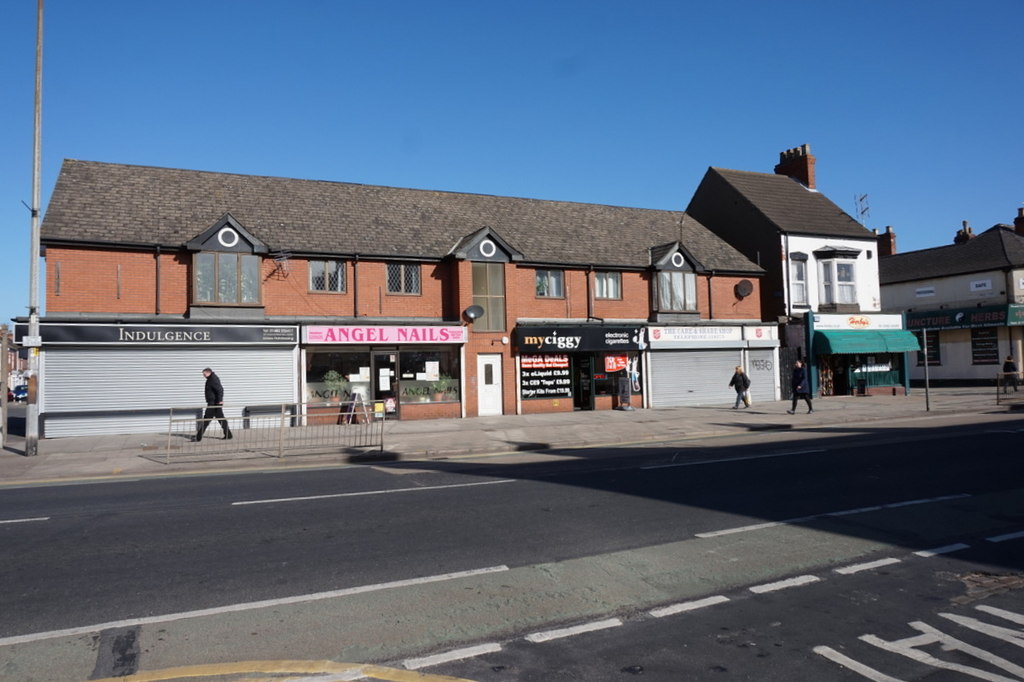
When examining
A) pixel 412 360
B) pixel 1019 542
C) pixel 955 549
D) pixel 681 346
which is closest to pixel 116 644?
pixel 955 549

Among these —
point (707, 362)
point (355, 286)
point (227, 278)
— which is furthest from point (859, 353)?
point (227, 278)

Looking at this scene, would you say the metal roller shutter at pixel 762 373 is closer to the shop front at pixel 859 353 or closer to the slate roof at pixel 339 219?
the shop front at pixel 859 353

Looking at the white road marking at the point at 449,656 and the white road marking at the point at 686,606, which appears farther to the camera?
the white road marking at the point at 686,606

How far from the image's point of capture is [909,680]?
422 cm

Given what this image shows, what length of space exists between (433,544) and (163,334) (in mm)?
15601

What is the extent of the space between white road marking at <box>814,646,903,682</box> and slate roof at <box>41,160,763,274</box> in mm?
20061

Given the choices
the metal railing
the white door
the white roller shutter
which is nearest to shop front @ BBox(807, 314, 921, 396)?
the white door

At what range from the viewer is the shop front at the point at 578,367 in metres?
24.5

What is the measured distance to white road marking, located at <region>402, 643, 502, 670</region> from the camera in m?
4.46

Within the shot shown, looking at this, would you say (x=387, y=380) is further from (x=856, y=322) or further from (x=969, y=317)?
(x=969, y=317)

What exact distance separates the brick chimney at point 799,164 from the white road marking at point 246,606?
33622 mm

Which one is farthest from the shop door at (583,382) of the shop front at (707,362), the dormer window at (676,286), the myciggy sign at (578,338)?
the dormer window at (676,286)

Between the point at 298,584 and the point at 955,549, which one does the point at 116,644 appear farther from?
the point at 955,549

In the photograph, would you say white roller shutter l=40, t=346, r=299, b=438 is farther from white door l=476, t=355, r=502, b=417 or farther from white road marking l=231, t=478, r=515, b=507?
white road marking l=231, t=478, r=515, b=507
